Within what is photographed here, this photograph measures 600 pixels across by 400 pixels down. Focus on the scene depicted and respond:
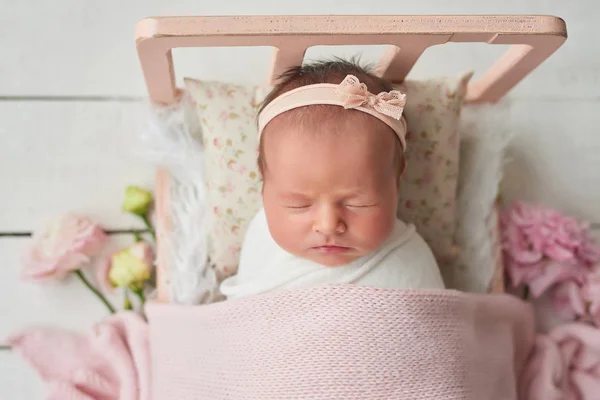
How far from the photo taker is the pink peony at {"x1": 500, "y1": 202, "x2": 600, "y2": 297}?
123 cm

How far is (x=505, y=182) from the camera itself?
135 cm

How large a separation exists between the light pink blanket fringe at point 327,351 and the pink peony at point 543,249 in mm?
71

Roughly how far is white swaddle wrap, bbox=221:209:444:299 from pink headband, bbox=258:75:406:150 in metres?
0.21

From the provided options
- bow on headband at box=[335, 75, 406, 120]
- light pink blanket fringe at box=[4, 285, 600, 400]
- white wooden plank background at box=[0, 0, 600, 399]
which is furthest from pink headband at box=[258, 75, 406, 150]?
white wooden plank background at box=[0, 0, 600, 399]

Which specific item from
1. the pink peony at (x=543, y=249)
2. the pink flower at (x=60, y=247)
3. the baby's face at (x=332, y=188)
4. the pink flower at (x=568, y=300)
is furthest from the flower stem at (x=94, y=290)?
the pink flower at (x=568, y=300)

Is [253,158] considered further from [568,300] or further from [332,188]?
[568,300]

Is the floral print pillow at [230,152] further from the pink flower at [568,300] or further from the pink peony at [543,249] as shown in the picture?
the pink flower at [568,300]

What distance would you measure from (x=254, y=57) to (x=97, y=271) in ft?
1.85

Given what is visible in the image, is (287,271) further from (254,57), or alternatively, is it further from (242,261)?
(254,57)

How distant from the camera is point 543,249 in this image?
1.23 metres

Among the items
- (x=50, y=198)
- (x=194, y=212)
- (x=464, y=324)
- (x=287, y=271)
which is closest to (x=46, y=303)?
(x=50, y=198)

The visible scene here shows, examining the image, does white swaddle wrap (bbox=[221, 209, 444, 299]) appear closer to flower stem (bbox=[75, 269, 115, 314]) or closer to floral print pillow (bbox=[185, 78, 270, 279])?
floral print pillow (bbox=[185, 78, 270, 279])

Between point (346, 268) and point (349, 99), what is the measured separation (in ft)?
0.90

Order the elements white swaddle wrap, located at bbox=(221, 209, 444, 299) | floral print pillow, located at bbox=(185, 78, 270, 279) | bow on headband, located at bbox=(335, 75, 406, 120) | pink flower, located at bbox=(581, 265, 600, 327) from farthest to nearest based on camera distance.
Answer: pink flower, located at bbox=(581, 265, 600, 327) < floral print pillow, located at bbox=(185, 78, 270, 279) < white swaddle wrap, located at bbox=(221, 209, 444, 299) < bow on headband, located at bbox=(335, 75, 406, 120)
